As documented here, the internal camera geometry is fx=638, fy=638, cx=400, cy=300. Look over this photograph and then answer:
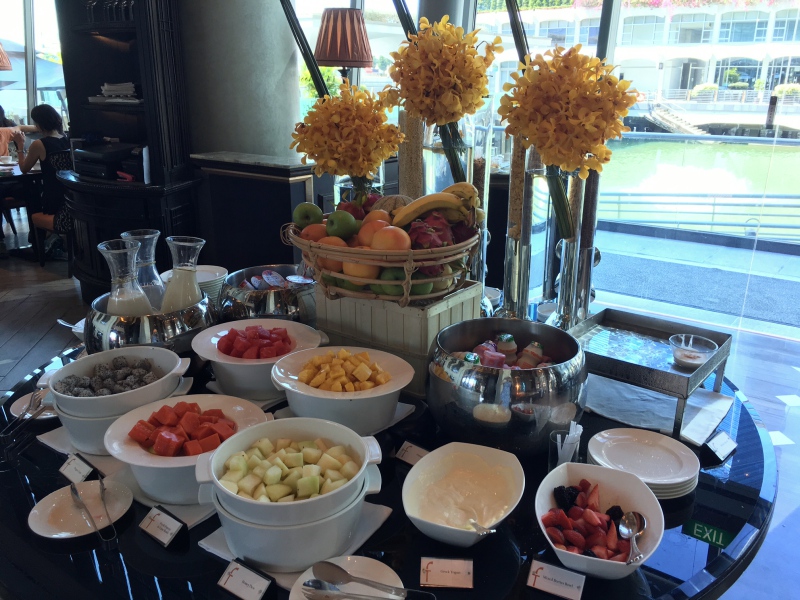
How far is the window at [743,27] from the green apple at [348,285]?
344cm

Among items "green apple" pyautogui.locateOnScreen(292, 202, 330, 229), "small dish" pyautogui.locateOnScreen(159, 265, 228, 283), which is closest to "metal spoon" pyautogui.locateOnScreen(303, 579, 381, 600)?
"green apple" pyautogui.locateOnScreen(292, 202, 330, 229)

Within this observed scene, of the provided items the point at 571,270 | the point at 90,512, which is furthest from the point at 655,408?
the point at 90,512

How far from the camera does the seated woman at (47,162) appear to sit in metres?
4.41

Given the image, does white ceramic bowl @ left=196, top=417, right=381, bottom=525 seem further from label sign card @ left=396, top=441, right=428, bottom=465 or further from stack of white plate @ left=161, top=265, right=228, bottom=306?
stack of white plate @ left=161, top=265, right=228, bottom=306

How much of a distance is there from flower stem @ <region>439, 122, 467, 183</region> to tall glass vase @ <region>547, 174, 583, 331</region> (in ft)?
0.81

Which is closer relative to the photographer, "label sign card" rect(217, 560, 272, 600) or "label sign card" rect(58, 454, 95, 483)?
"label sign card" rect(217, 560, 272, 600)

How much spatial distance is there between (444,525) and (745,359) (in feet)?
9.29

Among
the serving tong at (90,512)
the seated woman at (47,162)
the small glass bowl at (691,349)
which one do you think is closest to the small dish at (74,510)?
the serving tong at (90,512)

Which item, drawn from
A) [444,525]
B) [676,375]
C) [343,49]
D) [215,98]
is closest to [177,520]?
[444,525]

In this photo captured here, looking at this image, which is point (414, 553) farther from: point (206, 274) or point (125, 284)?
point (206, 274)

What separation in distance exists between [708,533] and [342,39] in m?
3.58

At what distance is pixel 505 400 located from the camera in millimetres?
1026

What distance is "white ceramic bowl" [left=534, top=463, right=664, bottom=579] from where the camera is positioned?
2.61 ft

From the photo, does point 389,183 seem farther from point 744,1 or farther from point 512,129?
point 512,129
